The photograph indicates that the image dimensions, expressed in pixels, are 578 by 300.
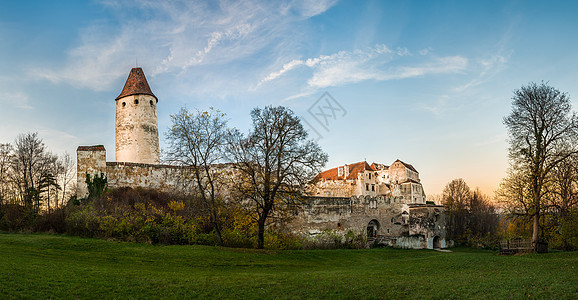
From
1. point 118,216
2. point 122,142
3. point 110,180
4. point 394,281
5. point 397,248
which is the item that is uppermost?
point 122,142

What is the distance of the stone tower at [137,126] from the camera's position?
3688cm

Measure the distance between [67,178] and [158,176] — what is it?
1133 centimetres

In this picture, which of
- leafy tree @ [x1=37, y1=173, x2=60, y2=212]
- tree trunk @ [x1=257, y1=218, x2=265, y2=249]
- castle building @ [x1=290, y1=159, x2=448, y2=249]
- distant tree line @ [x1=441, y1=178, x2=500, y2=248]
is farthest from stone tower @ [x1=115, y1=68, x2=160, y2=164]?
distant tree line @ [x1=441, y1=178, x2=500, y2=248]

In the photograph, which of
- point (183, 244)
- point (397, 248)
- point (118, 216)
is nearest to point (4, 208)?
point (118, 216)

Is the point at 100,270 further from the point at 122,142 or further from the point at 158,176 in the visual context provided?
the point at 122,142

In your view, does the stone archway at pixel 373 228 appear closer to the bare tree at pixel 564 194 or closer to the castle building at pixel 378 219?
the castle building at pixel 378 219

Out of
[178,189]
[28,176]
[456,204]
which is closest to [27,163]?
[28,176]

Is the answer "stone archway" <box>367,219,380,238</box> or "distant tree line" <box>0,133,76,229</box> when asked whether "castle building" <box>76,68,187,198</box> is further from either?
"stone archway" <box>367,219,380,238</box>

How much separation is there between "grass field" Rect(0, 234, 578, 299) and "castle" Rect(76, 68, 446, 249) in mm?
12114

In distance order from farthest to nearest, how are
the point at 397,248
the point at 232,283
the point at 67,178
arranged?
the point at 67,178
the point at 397,248
the point at 232,283

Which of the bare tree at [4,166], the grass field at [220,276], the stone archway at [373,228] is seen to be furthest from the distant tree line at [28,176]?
the stone archway at [373,228]

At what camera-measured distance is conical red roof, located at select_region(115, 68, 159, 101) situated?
124 feet

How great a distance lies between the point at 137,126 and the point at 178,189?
25.8 ft

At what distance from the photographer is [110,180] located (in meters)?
32.5
